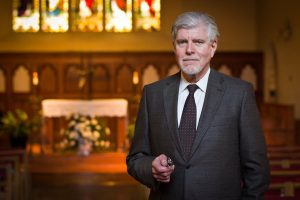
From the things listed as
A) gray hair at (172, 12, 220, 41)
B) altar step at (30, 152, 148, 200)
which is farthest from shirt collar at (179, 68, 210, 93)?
altar step at (30, 152, 148, 200)

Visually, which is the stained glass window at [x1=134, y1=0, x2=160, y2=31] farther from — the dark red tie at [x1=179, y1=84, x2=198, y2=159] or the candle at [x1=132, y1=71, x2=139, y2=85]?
the dark red tie at [x1=179, y1=84, x2=198, y2=159]

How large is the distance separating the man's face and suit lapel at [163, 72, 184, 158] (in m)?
0.14

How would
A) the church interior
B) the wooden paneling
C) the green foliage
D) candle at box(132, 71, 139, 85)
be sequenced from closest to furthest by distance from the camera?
the green foliage → the church interior → candle at box(132, 71, 139, 85) → the wooden paneling

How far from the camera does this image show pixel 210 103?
1970mm

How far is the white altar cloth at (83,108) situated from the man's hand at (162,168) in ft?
23.1

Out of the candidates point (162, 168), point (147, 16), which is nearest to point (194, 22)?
point (162, 168)

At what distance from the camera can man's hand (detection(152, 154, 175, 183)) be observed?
1801 millimetres

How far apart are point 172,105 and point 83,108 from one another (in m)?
6.95

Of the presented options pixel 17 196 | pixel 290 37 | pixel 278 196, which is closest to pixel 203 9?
pixel 290 37

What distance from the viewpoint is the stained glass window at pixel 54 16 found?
39.1 ft

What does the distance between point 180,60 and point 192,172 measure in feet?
1.29

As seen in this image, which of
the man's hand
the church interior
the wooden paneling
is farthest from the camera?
the wooden paneling

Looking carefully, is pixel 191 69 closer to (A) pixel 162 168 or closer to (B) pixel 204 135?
(B) pixel 204 135

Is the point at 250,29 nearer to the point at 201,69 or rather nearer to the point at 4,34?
the point at 4,34
